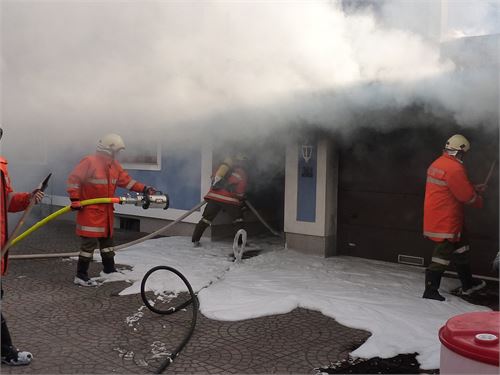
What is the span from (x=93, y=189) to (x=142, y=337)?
6.61 feet

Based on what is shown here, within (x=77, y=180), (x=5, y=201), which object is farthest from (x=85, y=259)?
(x=5, y=201)

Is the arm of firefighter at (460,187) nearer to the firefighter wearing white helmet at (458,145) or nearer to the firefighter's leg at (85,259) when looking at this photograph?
the firefighter wearing white helmet at (458,145)

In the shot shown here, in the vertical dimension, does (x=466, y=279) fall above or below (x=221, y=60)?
below

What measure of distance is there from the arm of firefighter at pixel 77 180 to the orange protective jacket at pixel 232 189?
2.38 meters

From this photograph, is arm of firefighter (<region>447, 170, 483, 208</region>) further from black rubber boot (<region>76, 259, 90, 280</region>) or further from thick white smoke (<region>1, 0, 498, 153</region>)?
black rubber boot (<region>76, 259, 90, 280</region>)

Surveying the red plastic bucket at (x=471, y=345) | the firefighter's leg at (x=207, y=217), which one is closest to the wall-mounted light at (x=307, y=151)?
the firefighter's leg at (x=207, y=217)

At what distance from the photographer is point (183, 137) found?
7094 millimetres

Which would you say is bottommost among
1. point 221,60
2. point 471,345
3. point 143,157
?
point 471,345

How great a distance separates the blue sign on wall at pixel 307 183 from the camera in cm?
666

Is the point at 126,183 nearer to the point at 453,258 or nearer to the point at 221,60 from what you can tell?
the point at 221,60

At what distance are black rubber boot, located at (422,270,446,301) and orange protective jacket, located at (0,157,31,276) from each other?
3.73 metres

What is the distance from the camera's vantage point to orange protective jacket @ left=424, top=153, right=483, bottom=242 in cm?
453

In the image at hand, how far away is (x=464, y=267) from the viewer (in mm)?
4980

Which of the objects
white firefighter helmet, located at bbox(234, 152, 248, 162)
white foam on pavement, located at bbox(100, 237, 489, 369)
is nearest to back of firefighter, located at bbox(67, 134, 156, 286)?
white foam on pavement, located at bbox(100, 237, 489, 369)
